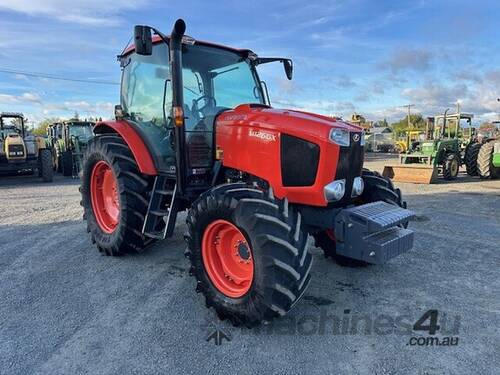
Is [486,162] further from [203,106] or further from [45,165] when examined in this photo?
[45,165]

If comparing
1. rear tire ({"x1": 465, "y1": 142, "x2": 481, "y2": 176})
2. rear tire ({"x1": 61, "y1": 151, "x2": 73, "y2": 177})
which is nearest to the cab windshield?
rear tire ({"x1": 61, "y1": 151, "x2": 73, "y2": 177})

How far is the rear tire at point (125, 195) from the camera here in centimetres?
446

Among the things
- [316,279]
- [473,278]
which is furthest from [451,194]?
[316,279]

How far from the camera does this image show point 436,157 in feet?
44.2

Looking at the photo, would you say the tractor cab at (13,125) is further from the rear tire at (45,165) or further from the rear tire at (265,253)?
the rear tire at (265,253)

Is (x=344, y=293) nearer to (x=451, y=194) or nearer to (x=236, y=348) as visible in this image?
(x=236, y=348)

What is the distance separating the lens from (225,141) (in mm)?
3904

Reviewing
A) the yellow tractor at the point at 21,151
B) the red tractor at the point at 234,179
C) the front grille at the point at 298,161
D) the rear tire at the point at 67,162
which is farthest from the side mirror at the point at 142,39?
the rear tire at the point at 67,162

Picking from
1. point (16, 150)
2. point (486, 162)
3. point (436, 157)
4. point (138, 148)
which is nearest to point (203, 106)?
point (138, 148)

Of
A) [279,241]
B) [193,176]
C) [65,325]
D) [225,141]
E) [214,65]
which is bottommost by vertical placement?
[65,325]

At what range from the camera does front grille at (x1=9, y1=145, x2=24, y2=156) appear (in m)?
12.3

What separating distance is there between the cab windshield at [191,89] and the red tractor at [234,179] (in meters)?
0.01

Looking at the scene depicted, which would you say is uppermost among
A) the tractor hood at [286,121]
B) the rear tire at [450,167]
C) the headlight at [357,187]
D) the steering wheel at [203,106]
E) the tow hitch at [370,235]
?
the steering wheel at [203,106]

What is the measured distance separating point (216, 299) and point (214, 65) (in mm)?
2466
